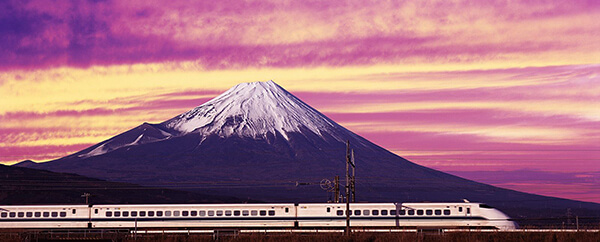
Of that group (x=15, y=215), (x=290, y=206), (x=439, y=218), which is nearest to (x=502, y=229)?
(x=439, y=218)

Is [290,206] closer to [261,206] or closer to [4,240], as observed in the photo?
[261,206]

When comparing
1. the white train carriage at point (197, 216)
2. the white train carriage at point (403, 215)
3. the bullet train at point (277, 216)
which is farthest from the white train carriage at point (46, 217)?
the white train carriage at point (403, 215)

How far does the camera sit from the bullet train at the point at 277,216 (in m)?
72.4

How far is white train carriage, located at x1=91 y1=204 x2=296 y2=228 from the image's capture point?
73750 millimetres

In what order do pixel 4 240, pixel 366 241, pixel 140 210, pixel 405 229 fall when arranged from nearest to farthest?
pixel 366 241, pixel 4 240, pixel 405 229, pixel 140 210

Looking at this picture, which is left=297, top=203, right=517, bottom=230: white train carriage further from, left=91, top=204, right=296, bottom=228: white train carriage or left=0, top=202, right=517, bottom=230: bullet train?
left=91, top=204, right=296, bottom=228: white train carriage

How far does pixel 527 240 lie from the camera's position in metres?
56.5

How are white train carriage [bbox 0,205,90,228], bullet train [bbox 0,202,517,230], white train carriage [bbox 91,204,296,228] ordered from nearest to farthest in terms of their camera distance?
bullet train [bbox 0,202,517,230], white train carriage [bbox 91,204,296,228], white train carriage [bbox 0,205,90,228]

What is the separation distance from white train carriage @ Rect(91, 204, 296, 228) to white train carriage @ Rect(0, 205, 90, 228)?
1416mm

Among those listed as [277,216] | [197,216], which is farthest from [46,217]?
[277,216]

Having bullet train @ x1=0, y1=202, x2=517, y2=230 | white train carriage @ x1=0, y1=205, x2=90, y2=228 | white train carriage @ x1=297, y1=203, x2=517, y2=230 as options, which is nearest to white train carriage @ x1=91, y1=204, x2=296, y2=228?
bullet train @ x1=0, y1=202, x2=517, y2=230

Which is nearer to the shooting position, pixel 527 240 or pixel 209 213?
pixel 527 240

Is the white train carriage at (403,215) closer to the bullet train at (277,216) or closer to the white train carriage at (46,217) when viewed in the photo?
the bullet train at (277,216)

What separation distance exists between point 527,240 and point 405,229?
51.5 feet
